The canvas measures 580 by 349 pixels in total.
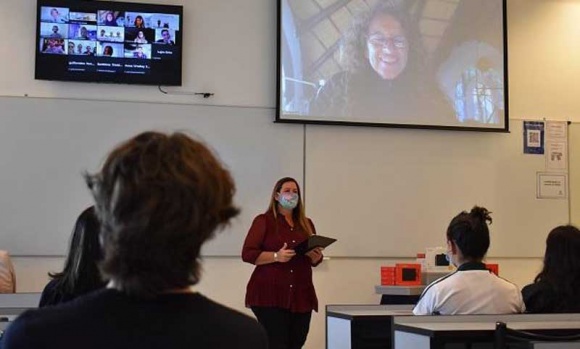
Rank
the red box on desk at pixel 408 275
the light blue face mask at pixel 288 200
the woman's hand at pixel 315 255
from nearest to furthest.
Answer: the woman's hand at pixel 315 255
the light blue face mask at pixel 288 200
the red box on desk at pixel 408 275

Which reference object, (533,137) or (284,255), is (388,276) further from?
(533,137)

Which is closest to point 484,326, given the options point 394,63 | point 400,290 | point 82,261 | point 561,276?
point 561,276

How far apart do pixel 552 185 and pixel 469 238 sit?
12.1 ft

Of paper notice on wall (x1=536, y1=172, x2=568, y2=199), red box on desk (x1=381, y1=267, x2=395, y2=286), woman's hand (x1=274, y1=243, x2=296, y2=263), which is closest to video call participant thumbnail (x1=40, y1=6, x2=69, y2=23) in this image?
woman's hand (x1=274, y1=243, x2=296, y2=263)

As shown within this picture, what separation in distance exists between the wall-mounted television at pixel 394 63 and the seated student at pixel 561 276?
9.51ft

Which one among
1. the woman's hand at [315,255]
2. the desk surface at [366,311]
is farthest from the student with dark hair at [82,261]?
the woman's hand at [315,255]

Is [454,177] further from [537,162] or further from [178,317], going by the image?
[178,317]

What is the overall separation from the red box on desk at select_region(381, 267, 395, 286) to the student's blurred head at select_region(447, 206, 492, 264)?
2.29m

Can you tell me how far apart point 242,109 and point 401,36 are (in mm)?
1443

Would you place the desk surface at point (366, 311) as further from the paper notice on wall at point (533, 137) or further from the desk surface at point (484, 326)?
the paper notice on wall at point (533, 137)

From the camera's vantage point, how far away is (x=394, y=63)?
6.08 meters

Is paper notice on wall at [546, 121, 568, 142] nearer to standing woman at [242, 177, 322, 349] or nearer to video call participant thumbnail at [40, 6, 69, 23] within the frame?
standing woman at [242, 177, 322, 349]

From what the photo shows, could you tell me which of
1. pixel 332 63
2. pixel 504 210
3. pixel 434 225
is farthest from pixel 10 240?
pixel 504 210

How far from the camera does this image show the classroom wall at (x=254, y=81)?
5480 mm
